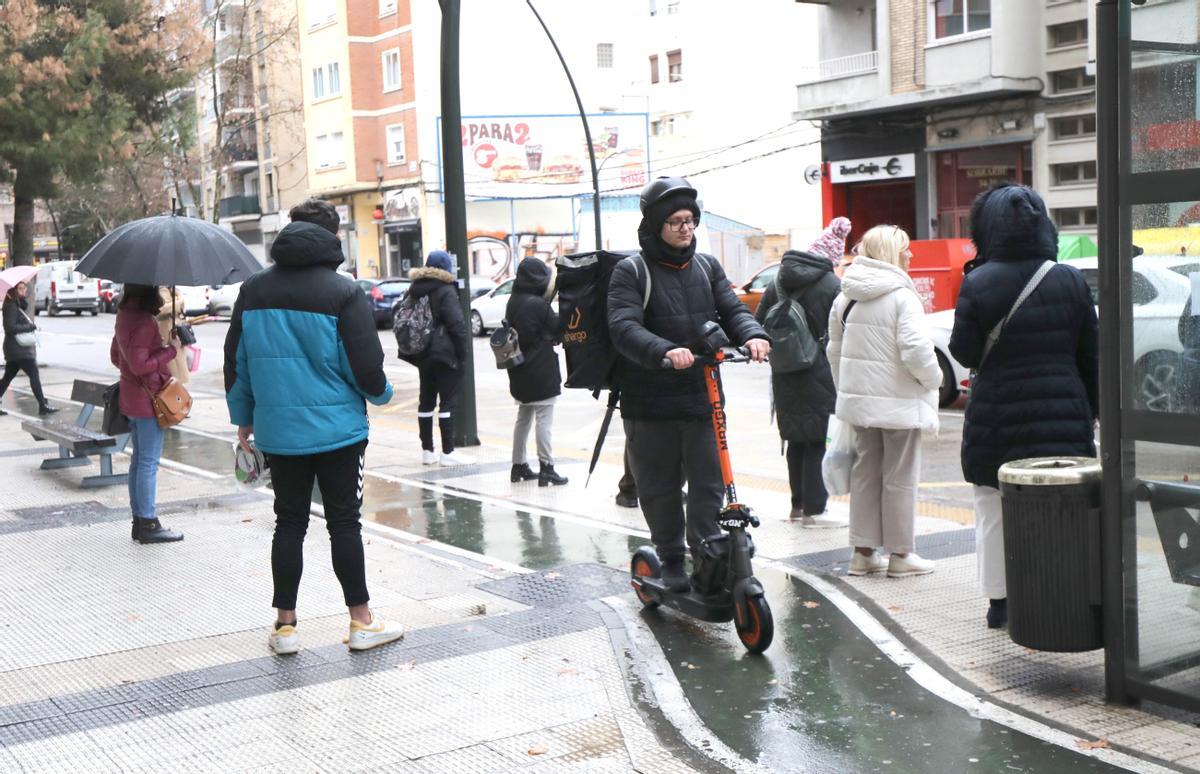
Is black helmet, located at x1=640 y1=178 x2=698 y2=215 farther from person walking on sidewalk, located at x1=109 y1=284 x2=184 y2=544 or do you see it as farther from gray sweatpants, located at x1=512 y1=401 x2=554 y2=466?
gray sweatpants, located at x1=512 y1=401 x2=554 y2=466

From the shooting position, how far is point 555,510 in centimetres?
905

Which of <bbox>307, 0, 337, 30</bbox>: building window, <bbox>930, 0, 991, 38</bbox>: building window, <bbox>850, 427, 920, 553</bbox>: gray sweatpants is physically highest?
<bbox>307, 0, 337, 30</bbox>: building window

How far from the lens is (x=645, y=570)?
6.20 m

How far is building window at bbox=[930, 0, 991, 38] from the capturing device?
2819 cm

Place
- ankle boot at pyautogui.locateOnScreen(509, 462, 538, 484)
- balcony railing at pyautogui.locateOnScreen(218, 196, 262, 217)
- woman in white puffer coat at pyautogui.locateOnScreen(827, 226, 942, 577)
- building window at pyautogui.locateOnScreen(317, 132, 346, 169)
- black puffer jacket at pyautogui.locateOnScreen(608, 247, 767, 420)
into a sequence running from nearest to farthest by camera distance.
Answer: black puffer jacket at pyautogui.locateOnScreen(608, 247, 767, 420) < woman in white puffer coat at pyautogui.locateOnScreen(827, 226, 942, 577) < ankle boot at pyautogui.locateOnScreen(509, 462, 538, 484) < building window at pyautogui.locateOnScreen(317, 132, 346, 169) < balcony railing at pyautogui.locateOnScreen(218, 196, 262, 217)

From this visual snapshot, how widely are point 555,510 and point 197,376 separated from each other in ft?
50.2

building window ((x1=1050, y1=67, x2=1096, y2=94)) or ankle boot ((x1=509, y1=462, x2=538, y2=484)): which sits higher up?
building window ((x1=1050, y1=67, x2=1096, y2=94))

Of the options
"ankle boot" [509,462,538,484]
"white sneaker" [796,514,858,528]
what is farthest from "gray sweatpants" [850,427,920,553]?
"ankle boot" [509,462,538,484]

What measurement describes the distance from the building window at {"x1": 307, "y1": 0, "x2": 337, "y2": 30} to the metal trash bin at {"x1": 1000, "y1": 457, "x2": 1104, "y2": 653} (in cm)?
5098

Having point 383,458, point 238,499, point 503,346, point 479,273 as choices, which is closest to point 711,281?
point 503,346

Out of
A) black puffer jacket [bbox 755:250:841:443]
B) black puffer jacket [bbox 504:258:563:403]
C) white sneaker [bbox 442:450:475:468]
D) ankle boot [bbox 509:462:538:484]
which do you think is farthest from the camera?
white sneaker [bbox 442:450:475:468]

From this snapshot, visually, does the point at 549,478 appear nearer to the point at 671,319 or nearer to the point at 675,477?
the point at 675,477

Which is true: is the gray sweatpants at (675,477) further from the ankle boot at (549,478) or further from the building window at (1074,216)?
the building window at (1074,216)

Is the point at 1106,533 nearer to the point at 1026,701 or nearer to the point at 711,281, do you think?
the point at 1026,701
